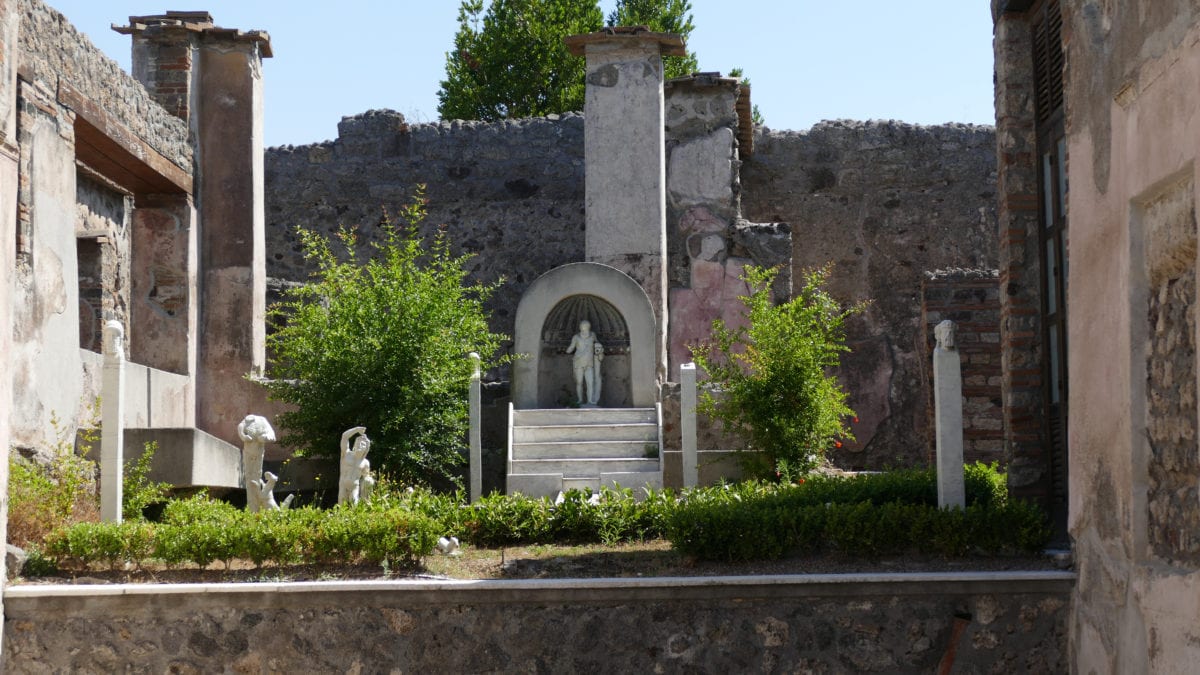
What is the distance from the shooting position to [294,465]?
38.2ft

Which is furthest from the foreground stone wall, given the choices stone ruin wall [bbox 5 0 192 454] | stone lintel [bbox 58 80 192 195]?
stone ruin wall [bbox 5 0 192 454]

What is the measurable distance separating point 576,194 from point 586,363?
5.11 meters

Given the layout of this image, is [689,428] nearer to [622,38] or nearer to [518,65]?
[622,38]

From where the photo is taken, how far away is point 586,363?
13.1 metres

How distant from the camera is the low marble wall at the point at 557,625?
6.92 meters

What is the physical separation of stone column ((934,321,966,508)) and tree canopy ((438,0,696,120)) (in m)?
18.4

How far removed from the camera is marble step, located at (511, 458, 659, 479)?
11492 mm

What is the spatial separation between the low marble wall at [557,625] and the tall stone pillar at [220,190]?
577 cm

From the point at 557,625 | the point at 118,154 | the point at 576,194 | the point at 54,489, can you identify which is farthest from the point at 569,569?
the point at 576,194

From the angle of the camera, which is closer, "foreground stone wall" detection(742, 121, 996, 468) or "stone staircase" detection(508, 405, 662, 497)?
"stone staircase" detection(508, 405, 662, 497)

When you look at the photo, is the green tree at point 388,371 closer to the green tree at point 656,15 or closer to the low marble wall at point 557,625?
the low marble wall at point 557,625

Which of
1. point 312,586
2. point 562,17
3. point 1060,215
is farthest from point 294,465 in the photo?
point 562,17

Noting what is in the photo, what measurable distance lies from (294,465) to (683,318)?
16.9 ft

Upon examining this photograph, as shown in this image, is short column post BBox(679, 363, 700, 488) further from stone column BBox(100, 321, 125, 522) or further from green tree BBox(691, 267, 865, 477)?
stone column BBox(100, 321, 125, 522)
